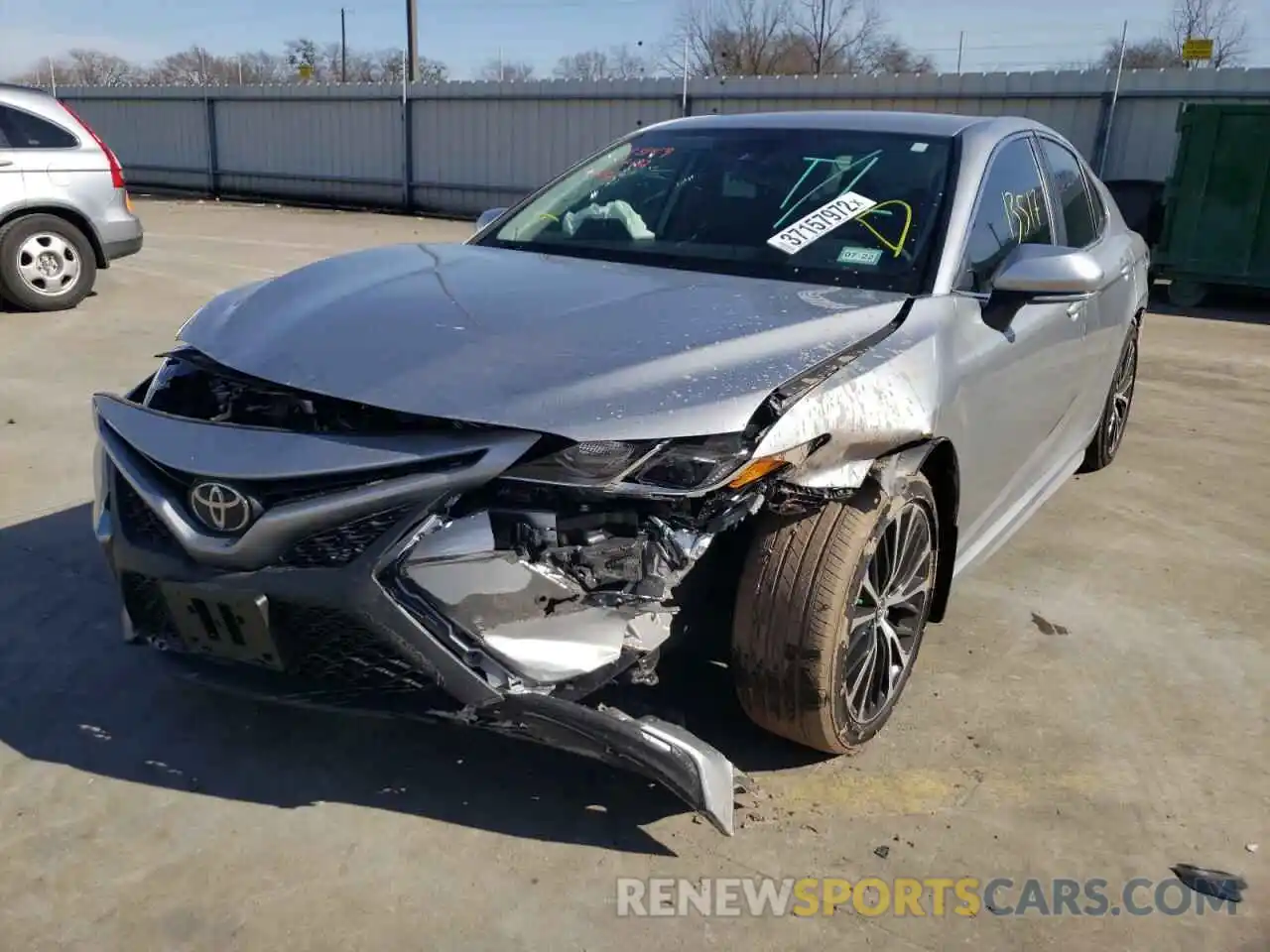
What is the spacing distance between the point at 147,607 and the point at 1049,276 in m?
2.45

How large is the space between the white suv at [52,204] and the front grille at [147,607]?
6.97m

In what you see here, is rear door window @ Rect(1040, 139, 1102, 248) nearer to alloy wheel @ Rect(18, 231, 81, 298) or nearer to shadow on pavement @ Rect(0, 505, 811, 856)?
shadow on pavement @ Rect(0, 505, 811, 856)

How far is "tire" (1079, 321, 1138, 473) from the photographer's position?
527 centimetres

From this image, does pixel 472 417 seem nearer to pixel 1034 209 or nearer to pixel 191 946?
pixel 191 946

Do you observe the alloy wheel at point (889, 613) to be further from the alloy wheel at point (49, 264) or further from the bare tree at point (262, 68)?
the bare tree at point (262, 68)

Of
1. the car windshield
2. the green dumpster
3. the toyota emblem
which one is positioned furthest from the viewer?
the green dumpster

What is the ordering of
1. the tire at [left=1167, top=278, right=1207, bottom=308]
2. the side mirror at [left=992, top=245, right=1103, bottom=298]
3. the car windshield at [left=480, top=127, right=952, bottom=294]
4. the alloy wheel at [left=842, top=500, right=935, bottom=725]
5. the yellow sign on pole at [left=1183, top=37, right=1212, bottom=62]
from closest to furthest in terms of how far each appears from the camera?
the alloy wheel at [left=842, top=500, right=935, bottom=725] < the side mirror at [left=992, top=245, right=1103, bottom=298] < the car windshield at [left=480, top=127, right=952, bottom=294] < the tire at [left=1167, top=278, right=1207, bottom=308] < the yellow sign on pole at [left=1183, top=37, right=1212, bottom=62]

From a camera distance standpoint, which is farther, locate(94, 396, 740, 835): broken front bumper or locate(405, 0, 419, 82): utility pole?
locate(405, 0, 419, 82): utility pole

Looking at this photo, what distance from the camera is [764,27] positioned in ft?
139

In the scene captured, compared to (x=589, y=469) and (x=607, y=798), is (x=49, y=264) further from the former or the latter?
(x=589, y=469)

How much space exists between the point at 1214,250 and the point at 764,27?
112 ft

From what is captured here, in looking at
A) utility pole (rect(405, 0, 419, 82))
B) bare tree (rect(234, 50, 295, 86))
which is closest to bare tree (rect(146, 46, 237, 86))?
bare tree (rect(234, 50, 295, 86))

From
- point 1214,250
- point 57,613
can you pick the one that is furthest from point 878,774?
point 1214,250

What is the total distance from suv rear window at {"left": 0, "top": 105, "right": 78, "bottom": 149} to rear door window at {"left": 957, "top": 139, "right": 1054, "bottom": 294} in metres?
7.46
